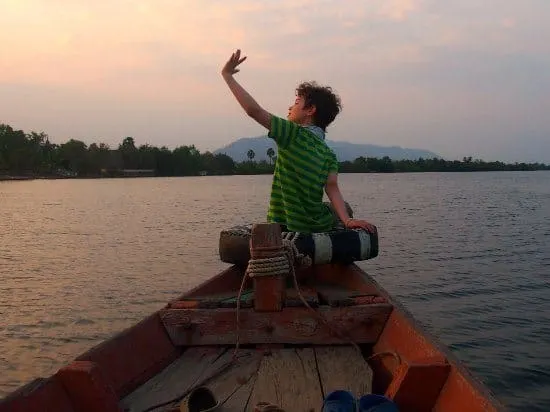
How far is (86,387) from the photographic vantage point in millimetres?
2900

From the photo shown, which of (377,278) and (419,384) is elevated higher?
(419,384)

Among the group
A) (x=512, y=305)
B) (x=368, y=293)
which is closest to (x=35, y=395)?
(x=368, y=293)

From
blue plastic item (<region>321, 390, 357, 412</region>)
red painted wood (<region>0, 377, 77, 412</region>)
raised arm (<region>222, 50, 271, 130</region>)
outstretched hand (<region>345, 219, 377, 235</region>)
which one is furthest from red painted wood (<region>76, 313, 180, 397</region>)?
outstretched hand (<region>345, 219, 377, 235</region>)

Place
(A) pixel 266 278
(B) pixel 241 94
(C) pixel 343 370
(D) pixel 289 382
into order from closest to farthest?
(D) pixel 289 382 → (C) pixel 343 370 → (A) pixel 266 278 → (B) pixel 241 94

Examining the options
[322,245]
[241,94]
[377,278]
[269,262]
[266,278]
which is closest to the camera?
[269,262]

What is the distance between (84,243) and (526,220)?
60.0ft

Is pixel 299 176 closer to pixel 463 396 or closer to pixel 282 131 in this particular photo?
pixel 282 131

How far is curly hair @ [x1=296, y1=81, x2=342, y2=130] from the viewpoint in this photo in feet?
18.1

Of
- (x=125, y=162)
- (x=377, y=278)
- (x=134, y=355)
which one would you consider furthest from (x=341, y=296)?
(x=125, y=162)

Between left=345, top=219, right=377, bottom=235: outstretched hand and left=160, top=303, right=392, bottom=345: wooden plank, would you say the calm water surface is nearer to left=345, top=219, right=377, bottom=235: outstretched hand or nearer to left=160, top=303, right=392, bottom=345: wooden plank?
left=345, top=219, right=377, bottom=235: outstretched hand

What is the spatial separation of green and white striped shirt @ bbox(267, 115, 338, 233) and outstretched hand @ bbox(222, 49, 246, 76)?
0.54 metres

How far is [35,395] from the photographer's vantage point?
268 centimetres

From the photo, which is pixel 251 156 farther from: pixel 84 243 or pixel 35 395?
pixel 35 395

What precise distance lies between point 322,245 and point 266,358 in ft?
4.19
